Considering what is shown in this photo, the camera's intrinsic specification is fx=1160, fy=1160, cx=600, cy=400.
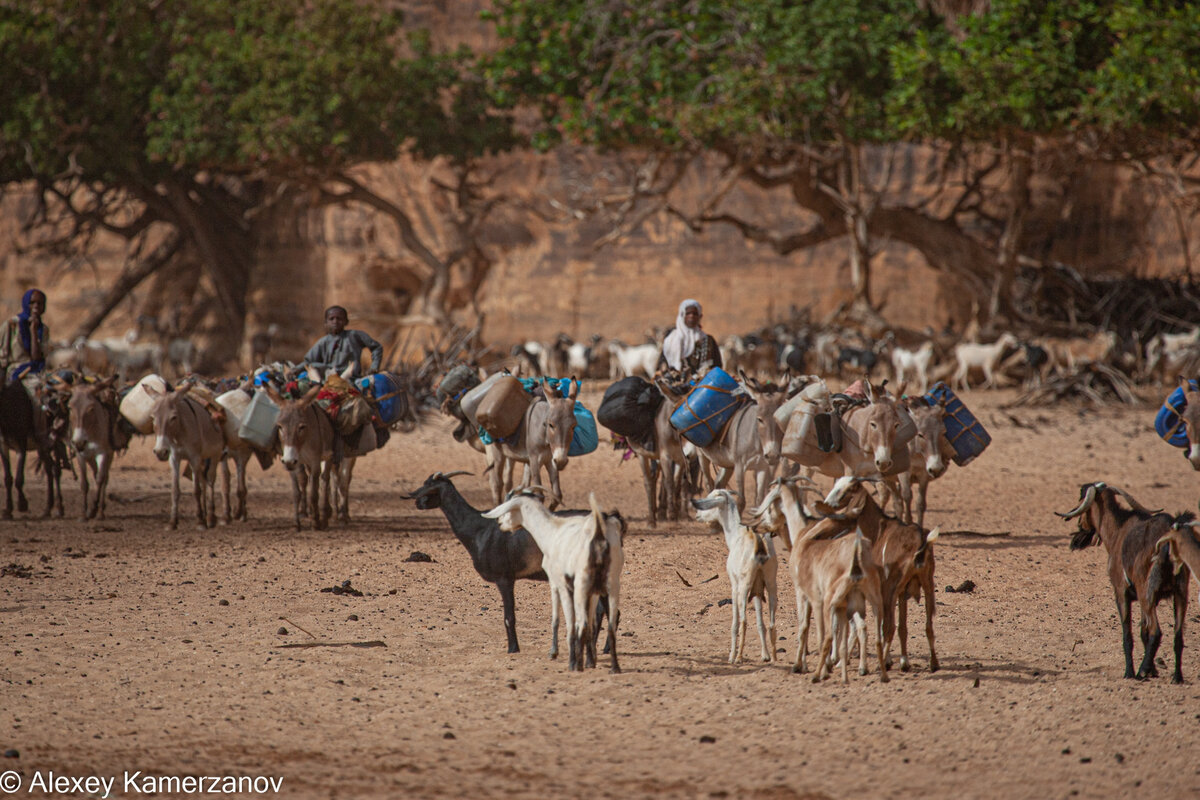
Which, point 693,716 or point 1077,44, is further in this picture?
point 1077,44

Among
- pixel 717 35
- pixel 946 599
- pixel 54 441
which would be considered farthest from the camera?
pixel 717 35

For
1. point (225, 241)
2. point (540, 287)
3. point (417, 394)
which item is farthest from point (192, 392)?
point (225, 241)

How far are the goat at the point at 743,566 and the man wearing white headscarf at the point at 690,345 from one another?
209 inches

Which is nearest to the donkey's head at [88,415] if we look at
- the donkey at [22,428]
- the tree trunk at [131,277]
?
the donkey at [22,428]

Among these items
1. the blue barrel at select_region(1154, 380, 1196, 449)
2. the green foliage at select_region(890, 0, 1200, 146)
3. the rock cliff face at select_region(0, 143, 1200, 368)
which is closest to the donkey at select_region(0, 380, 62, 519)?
the blue barrel at select_region(1154, 380, 1196, 449)

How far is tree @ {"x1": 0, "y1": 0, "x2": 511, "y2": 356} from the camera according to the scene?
2539 cm

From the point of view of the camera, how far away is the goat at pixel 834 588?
20.6ft

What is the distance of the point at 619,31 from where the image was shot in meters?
24.1

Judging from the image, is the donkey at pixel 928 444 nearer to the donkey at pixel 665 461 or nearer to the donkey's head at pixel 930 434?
the donkey's head at pixel 930 434

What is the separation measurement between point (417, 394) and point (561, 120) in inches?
265

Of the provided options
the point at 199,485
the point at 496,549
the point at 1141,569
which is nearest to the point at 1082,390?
the point at 199,485

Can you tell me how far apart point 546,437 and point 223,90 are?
18219mm

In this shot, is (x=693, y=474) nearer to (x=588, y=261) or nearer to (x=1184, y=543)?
(x=1184, y=543)

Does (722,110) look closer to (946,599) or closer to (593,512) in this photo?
(946,599)
